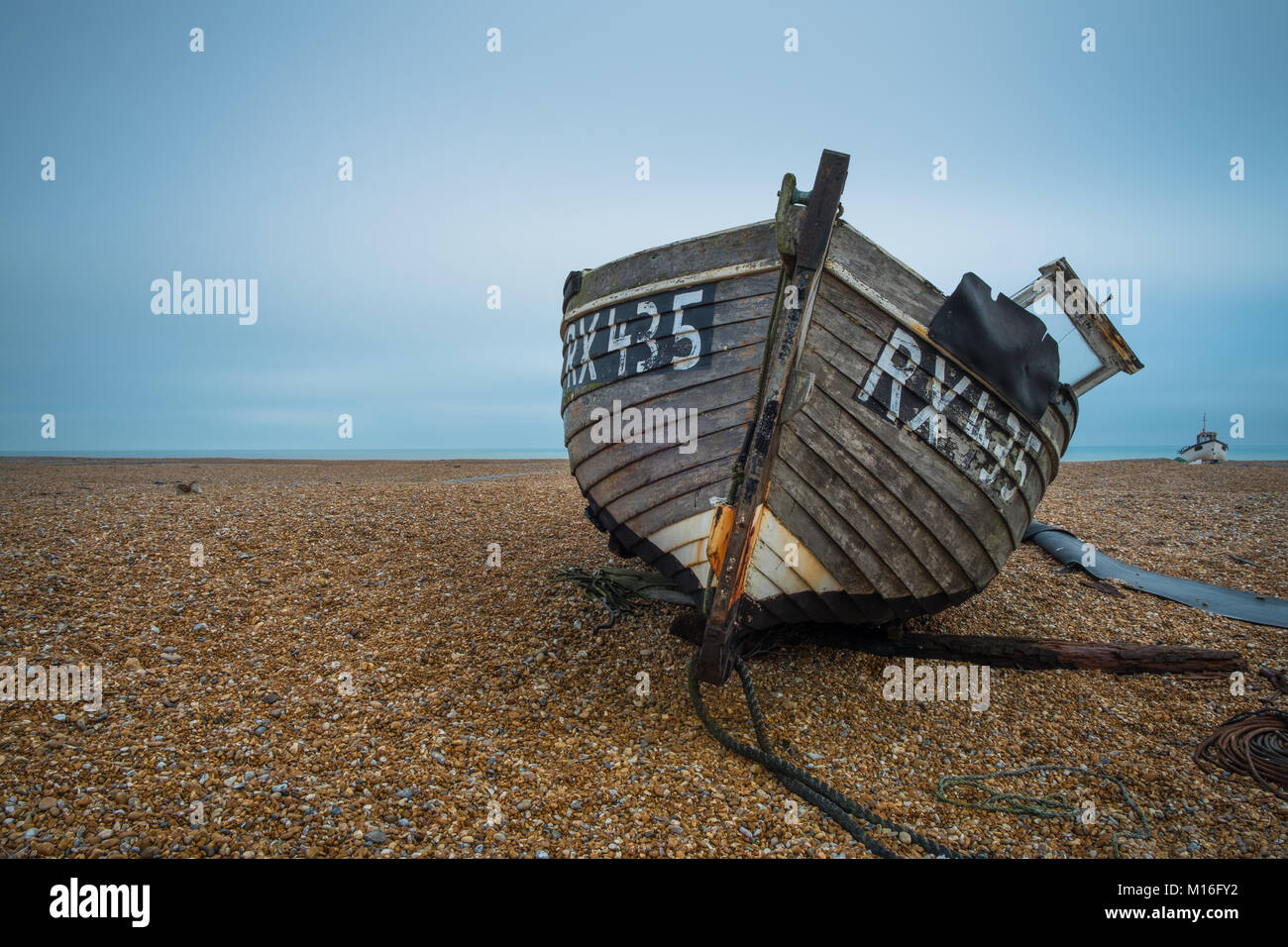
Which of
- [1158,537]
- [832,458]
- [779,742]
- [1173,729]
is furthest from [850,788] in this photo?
[1158,537]

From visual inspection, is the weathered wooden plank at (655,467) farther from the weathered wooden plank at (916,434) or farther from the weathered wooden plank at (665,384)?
the weathered wooden plank at (916,434)

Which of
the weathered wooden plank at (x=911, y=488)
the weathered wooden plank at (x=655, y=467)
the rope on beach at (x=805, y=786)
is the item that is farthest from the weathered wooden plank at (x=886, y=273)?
the rope on beach at (x=805, y=786)

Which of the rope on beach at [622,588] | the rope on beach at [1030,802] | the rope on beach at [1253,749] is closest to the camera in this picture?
the rope on beach at [1030,802]

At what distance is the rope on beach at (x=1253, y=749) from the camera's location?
3.78 metres

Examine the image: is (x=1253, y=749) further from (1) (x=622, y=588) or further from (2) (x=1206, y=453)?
(2) (x=1206, y=453)

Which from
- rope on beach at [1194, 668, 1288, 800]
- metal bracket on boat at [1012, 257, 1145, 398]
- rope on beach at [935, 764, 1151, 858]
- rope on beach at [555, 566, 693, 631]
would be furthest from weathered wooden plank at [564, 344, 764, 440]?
rope on beach at [1194, 668, 1288, 800]

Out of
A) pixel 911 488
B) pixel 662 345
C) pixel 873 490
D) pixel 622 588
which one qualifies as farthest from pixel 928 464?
pixel 622 588

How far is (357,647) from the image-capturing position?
15.6 ft

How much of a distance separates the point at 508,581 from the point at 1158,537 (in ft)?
28.5

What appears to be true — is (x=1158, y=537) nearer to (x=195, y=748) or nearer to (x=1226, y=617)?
(x=1226, y=617)

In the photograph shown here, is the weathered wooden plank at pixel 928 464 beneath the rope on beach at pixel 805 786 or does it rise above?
above

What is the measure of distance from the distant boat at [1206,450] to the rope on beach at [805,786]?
30834mm

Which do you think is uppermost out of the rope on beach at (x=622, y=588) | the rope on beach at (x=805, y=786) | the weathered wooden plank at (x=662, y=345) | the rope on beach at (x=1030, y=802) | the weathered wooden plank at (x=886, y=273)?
the weathered wooden plank at (x=886, y=273)

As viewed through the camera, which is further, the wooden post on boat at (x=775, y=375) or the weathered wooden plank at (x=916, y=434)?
the weathered wooden plank at (x=916, y=434)
